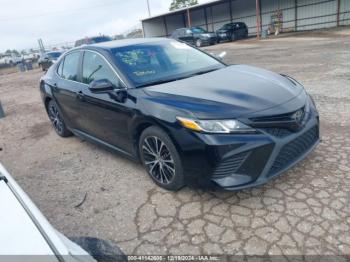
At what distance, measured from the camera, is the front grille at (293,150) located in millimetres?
2789

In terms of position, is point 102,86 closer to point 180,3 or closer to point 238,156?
point 238,156

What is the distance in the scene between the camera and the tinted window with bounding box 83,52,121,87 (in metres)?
3.62

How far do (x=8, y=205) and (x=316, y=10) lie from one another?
28.2 m

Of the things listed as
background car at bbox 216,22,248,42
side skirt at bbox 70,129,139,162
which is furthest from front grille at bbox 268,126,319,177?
background car at bbox 216,22,248,42

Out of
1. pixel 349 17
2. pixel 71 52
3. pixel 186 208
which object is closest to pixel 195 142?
pixel 186 208

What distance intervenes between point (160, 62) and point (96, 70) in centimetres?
84

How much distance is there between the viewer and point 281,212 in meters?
2.78

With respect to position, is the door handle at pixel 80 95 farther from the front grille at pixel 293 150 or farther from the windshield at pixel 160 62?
the front grille at pixel 293 150

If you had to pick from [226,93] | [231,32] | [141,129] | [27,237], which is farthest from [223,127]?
[231,32]

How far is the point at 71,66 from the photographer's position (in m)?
4.64

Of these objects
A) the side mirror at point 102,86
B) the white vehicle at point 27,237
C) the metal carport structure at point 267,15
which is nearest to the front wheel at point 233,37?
the metal carport structure at point 267,15

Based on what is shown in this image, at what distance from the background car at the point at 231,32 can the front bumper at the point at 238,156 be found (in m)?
24.7

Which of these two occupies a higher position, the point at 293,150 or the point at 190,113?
the point at 190,113

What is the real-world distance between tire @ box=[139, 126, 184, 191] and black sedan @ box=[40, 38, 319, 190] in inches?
0.4
